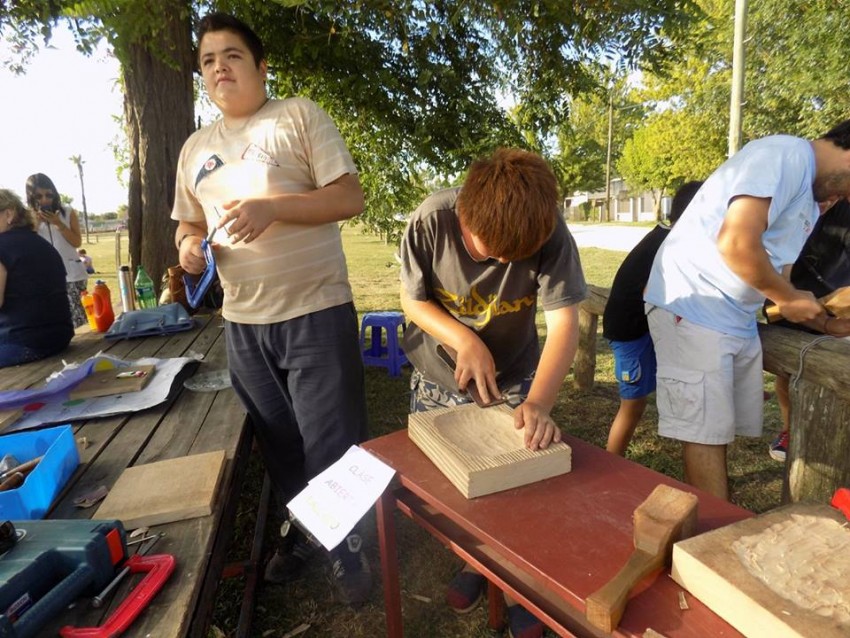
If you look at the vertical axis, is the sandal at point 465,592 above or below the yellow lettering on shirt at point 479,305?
below

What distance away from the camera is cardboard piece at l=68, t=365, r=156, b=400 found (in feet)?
7.14

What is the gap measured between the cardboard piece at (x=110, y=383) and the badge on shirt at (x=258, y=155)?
1.10 meters

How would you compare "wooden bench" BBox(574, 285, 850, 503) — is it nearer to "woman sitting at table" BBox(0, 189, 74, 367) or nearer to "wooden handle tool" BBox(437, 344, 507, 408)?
"wooden handle tool" BBox(437, 344, 507, 408)

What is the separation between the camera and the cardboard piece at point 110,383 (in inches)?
85.7

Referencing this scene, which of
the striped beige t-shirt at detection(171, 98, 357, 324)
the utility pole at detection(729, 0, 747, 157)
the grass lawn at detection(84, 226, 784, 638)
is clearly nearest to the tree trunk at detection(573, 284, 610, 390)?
the grass lawn at detection(84, 226, 784, 638)

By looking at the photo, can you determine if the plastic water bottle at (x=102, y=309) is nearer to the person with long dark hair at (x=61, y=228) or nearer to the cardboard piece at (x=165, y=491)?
the person with long dark hair at (x=61, y=228)

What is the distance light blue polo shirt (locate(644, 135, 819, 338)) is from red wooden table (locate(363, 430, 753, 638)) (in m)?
1.01

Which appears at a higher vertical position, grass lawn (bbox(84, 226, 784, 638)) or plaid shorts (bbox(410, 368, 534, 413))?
plaid shorts (bbox(410, 368, 534, 413))

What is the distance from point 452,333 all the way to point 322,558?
138 cm

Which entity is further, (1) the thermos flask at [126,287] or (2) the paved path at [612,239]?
(2) the paved path at [612,239]

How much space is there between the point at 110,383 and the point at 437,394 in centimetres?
140

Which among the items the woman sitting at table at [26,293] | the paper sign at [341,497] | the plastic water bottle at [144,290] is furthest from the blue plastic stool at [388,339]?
the paper sign at [341,497]

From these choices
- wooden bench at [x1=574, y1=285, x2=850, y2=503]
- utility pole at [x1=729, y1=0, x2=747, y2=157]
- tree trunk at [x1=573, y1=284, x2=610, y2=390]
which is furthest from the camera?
utility pole at [x1=729, y1=0, x2=747, y2=157]

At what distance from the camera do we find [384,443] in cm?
140
